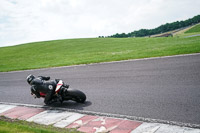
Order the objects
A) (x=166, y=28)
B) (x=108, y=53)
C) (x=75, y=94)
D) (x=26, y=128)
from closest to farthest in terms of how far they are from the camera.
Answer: (x=26, y=128) → (x=75, y=94) → (x=108, y=53) → (x=166, y=28)

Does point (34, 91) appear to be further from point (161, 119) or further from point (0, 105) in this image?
point (161, 119)

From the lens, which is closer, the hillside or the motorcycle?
the motorcycle

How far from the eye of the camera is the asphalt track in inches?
229

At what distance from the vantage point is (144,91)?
7613 mm

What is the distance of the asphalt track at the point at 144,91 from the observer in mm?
5816

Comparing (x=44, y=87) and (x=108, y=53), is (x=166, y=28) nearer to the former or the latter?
(x=108, y=53)

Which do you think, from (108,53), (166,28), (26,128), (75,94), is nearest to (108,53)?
(108,53)

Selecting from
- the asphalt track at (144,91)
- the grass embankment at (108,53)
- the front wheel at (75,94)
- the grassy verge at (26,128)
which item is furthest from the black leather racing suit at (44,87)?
the grass embankment at (108,53)

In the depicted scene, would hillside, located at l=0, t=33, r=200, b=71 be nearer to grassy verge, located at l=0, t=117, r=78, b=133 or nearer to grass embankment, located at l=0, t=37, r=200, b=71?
grass embankment, located at l=0, t=37, r=200, b=71

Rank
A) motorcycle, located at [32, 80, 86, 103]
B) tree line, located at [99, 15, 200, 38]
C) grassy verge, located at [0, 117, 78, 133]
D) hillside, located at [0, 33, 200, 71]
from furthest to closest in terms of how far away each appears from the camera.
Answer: tree line, located at [99, 15, 200, 38] < hillside, located at [0, 33, 200, 71] < motorcycle, located at [32, 80, 86, 103] < grassy verge, located at [0, 117, 78, 133]

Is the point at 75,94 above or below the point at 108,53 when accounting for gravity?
below

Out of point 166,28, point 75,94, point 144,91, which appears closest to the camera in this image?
point 75,94

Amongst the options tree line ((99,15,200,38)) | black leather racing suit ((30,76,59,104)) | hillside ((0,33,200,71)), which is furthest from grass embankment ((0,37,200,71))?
tree line ((99,15,200,38))

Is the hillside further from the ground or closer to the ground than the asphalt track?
further from the ground
